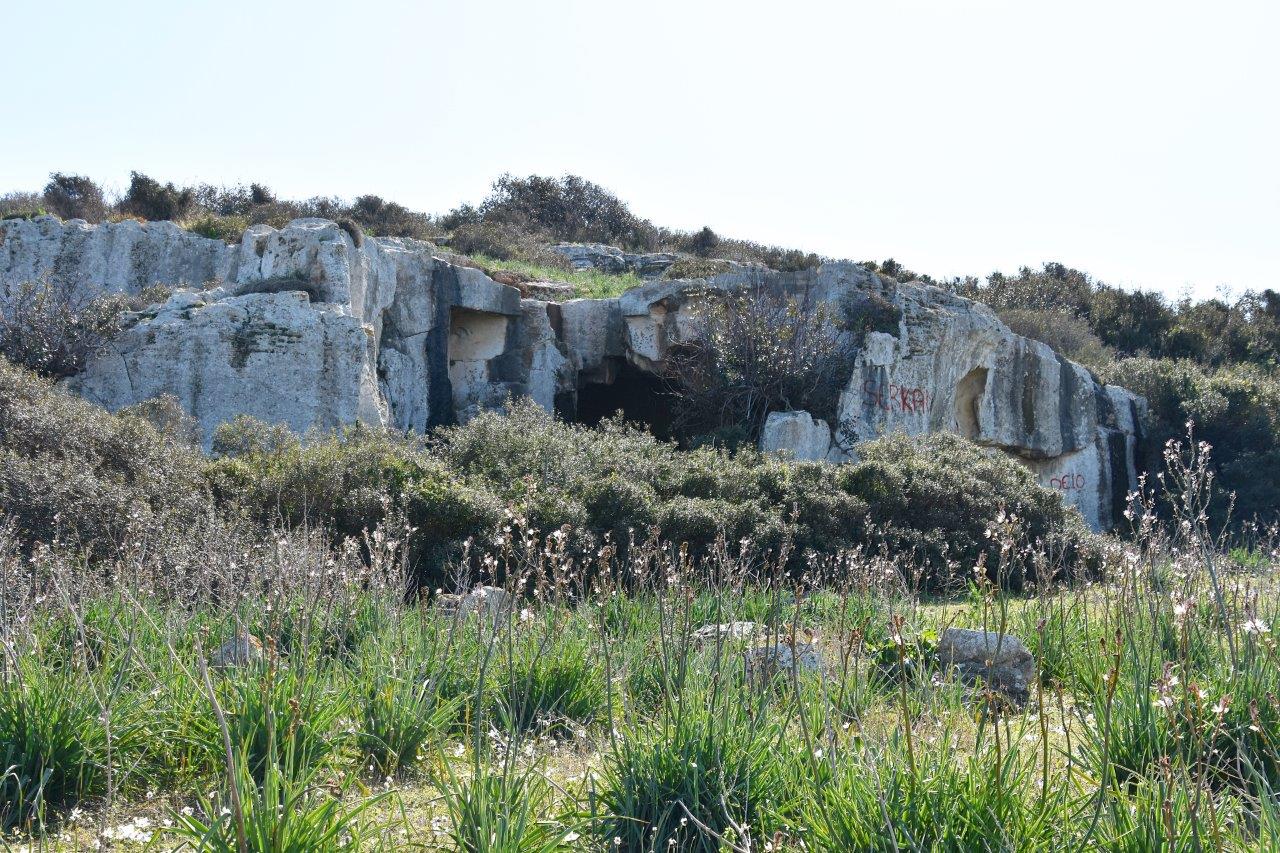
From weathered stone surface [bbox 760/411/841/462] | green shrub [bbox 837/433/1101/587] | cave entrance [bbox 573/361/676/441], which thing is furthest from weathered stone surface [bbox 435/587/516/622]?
cave entrance [bbox 573/361/676/441]

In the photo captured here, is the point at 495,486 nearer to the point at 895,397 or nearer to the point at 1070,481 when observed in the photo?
the point at 895,397

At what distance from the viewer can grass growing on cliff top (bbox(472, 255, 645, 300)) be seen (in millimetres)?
26219

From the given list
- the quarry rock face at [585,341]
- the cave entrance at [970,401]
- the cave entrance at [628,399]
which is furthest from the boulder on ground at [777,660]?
the cave entrance at [628,399]

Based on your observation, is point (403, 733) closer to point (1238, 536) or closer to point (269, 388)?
point (269, 388)

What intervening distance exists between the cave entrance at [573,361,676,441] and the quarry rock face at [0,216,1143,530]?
1.5 inches

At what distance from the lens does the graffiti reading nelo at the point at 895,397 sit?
21.5 m

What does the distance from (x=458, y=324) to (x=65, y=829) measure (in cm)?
1922

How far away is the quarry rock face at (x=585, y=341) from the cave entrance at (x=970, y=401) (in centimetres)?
4

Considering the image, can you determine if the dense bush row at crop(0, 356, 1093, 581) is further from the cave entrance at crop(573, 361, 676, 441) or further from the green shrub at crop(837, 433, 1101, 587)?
the cave entrance at crop(573, 361, 676, 441)

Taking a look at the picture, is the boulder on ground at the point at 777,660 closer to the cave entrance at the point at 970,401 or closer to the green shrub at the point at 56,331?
the green shrub at the point at 56,331

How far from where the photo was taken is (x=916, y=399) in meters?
22.1

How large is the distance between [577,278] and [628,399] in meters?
4.81

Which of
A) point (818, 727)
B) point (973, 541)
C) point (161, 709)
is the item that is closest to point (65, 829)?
point (161, 709)

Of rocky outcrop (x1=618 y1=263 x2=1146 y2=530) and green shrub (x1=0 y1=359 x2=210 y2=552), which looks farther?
rocky outcrop (x1=618 y1=263 x2=1146 y2=530)
